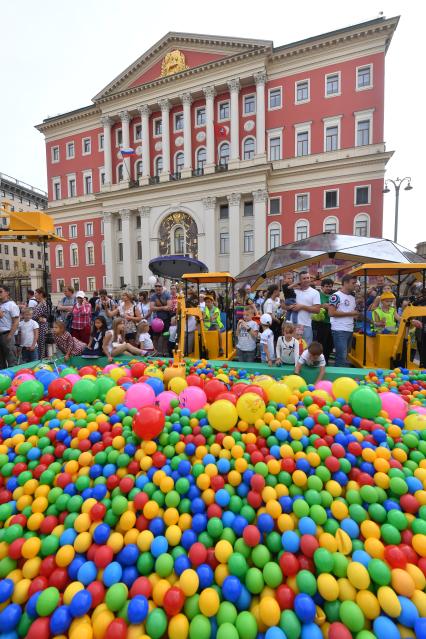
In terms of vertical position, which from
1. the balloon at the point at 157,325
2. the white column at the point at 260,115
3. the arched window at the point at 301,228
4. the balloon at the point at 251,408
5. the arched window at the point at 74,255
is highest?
the white column at the point at 260,115

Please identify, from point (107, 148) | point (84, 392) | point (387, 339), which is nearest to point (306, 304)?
point (387, 339)

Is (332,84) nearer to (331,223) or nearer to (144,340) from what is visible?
(331,223)

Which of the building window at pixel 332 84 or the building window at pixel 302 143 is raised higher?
the building window at pixel 332 84

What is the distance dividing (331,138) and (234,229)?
1009cm

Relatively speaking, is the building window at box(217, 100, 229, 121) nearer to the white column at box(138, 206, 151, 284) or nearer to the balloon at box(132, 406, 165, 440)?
the white column at box(138, 206, 151, 284)

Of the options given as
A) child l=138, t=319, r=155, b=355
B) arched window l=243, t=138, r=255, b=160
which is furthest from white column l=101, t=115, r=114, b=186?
child l=138, t=319, r=155, b=355

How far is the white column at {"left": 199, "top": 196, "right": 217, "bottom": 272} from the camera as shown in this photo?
86.0 ft

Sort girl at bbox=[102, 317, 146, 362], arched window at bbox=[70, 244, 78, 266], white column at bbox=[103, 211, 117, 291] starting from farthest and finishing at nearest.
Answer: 1. arched window at bbox=[70, 244, 78, 266]
2. white column at bbox=[103, 211, 117, 291]
3. girl at bbox=[102, 317, 146, 362]

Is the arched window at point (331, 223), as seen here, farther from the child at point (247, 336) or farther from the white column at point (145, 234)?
the child at point (247, 336)

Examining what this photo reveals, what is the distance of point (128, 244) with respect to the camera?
2944 cm

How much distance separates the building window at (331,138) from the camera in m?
23.9

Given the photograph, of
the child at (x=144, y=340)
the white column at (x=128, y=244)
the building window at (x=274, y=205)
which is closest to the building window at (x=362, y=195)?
the building window at (x=274, y=205)

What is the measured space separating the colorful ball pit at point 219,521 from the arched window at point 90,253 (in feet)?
106

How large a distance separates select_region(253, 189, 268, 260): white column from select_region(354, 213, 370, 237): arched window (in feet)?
22.5
